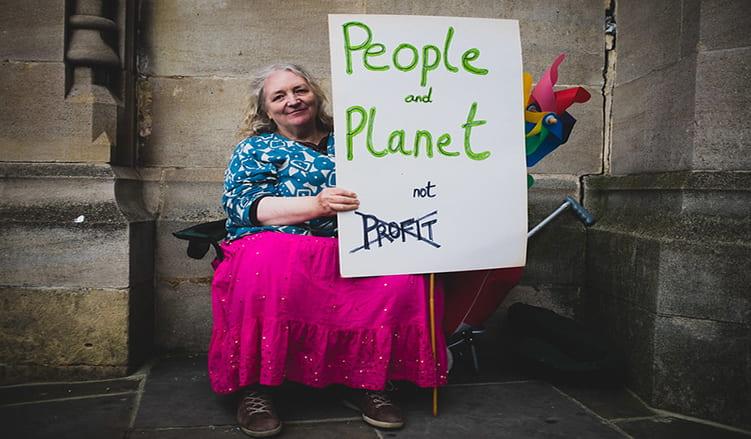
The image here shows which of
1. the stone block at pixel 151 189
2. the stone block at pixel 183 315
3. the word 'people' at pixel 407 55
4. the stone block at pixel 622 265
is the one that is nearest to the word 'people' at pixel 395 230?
the word 'people' at pixel 407 55

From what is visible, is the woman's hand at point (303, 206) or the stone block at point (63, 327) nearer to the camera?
the woman's hand at point (303, 206)

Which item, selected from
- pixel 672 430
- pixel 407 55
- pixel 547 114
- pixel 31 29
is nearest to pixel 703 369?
pixel 672 430

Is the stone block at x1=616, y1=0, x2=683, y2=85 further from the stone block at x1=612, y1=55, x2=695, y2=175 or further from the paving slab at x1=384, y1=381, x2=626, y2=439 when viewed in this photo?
the paving slab at x1=384, y1=381, x2=626, y2=439

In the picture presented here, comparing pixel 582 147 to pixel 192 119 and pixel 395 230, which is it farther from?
pixel 192 119

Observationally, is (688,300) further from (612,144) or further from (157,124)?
(157,124)

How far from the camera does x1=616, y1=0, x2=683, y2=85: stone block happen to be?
2.59 meters

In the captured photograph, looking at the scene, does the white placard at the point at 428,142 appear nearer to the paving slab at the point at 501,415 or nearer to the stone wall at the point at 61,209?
the paving slab at the point at 501,415

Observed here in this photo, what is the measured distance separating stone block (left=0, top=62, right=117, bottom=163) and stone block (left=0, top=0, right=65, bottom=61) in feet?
0.17

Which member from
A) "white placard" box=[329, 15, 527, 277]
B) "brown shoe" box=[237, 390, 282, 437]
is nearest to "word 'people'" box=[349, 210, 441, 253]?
"white placard" box=[329, 15, 527, 277]

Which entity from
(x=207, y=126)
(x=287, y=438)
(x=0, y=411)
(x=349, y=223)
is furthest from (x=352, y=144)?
(x=0, y=411)

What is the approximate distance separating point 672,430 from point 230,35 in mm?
2555

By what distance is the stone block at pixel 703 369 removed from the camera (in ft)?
7.29

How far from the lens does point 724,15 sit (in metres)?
2.34

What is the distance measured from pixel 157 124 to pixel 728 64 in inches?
99.3
